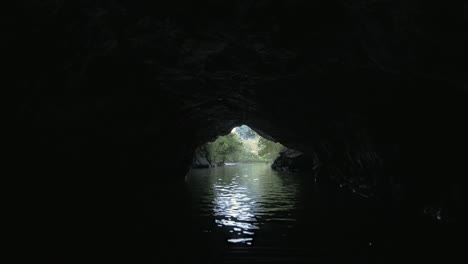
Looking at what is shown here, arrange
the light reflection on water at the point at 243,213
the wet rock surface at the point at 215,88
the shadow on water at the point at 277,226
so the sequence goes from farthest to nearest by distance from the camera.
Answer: the light reflection on water at the point at 243,213
the shadow on water at the point at 277,226
the wet rock surface at the point at 215,88

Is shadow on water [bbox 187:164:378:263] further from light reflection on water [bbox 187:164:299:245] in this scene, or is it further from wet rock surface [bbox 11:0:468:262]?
wet rock surface [bbox 11:0:468:262]

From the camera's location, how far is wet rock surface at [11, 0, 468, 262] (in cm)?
711

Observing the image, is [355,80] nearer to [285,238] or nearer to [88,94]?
[285,238]

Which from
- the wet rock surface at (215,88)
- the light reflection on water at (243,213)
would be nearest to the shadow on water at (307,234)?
the light reflection on water at (243,213)

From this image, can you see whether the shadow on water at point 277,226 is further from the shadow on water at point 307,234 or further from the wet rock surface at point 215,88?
the wet rock surface at point 215,88

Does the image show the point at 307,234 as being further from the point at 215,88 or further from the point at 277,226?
the point at 215,88

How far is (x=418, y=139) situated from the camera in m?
11.3

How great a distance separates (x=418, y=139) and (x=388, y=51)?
17.5 ft

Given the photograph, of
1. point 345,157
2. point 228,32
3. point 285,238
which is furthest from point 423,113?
point 345,157

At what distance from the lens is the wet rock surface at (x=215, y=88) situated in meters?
7.11

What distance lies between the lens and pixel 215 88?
13969 mm

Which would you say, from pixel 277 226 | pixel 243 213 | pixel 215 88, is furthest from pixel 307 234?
pixel 215 88

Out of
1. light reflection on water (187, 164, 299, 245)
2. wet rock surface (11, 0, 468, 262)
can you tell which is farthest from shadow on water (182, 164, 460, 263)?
wet rock surface (11, 0, 468, 262)

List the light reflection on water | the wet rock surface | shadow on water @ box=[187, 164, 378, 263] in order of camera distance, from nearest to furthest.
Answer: the wet rock surface, shadow on water @ box=[187, 164, 378, 263], the light reflection on water
